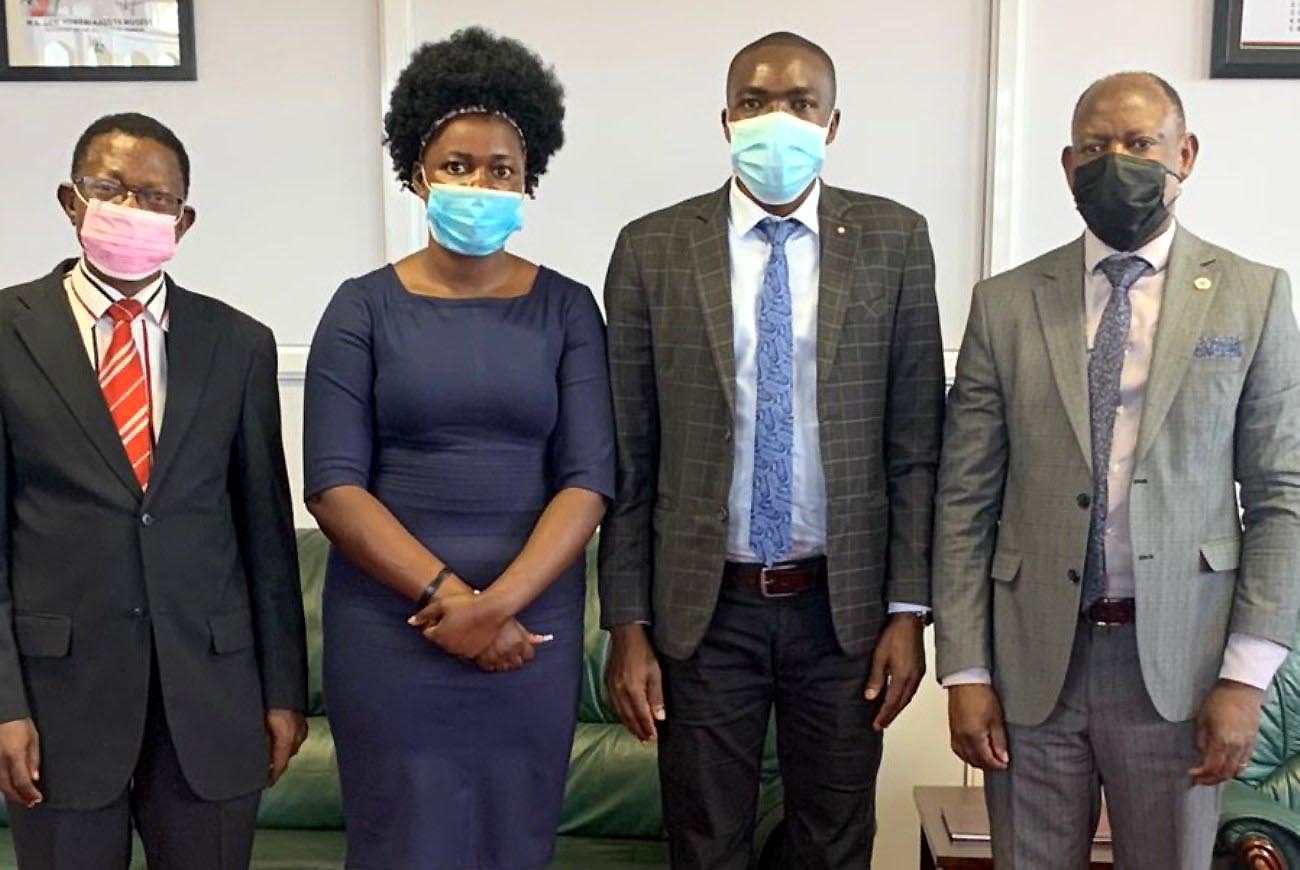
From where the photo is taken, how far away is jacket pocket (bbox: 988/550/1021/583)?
177 centimetres

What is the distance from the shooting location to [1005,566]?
1.79 meters

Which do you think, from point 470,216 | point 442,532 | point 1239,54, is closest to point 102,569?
point 442,532

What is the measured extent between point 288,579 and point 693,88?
5.41ft

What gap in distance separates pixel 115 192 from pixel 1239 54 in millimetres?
2472

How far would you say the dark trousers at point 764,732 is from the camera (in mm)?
1851

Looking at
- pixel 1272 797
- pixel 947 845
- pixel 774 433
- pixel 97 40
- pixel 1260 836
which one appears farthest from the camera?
pixel 97 40

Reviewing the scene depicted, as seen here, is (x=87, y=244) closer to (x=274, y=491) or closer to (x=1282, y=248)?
(x=274, y=491)

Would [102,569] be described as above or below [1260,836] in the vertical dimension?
above

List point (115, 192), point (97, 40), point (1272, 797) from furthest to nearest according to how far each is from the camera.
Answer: point (97, 40), point (1272, 797), point (115, 192)

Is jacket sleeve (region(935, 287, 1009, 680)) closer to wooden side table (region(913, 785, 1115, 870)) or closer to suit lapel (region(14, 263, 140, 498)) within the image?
wooden side table (region(913, 785, 1115, 870))

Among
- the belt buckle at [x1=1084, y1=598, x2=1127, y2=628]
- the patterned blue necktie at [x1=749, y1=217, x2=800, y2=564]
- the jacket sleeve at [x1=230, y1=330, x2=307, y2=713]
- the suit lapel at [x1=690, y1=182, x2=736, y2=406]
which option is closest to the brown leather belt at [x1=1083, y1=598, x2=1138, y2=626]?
the belt buckle at [x1=1084, y1=598, x2=1127, y2=628]

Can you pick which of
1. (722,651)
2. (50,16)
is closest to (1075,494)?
(722,651)

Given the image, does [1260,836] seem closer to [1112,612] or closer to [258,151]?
[1112,612]

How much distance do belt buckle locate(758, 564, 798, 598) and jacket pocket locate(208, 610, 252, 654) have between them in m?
0.76
